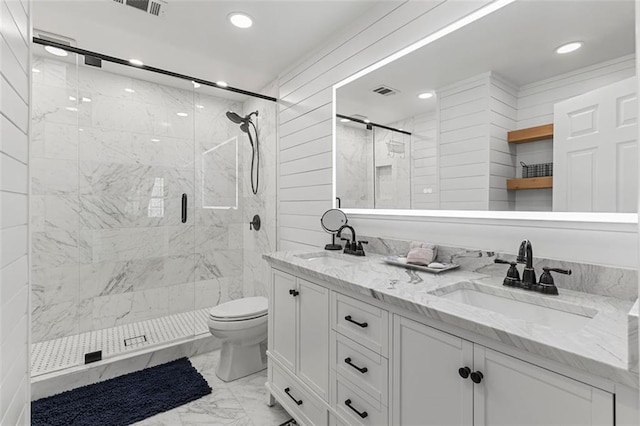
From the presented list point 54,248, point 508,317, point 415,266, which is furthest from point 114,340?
point 508,317

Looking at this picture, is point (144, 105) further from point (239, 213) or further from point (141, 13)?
point (239, 213)

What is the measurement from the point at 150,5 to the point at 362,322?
228cm

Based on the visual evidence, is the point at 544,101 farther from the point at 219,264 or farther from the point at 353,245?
the point at 219,264

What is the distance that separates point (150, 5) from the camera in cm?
197

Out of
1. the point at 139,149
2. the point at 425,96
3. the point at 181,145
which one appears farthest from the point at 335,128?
the point at 139,149

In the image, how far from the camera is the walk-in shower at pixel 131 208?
258 centimetres

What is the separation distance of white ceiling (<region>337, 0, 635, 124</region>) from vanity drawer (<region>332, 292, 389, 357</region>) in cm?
118

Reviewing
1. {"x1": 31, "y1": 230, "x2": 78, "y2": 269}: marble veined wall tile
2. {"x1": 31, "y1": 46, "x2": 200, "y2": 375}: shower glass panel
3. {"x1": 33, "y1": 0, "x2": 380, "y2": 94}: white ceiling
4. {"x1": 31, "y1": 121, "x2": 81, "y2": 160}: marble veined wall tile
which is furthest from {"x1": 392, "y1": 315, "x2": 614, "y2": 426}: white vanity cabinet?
{"x1": 31, "y1": 121, "x2": 81, "y2": 160}: marble veined wall tile

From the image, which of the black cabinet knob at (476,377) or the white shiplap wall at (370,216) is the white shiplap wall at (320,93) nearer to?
the white shiplap wall at (370,216)

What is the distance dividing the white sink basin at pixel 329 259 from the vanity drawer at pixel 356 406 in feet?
2.23

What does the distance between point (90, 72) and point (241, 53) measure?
1.32 metres

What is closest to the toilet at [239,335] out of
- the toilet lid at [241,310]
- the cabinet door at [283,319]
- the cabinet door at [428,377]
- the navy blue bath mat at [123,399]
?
the toilet lid at [241,310]

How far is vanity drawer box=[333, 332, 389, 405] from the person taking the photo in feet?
3.94

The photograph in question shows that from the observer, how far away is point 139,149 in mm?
2984
